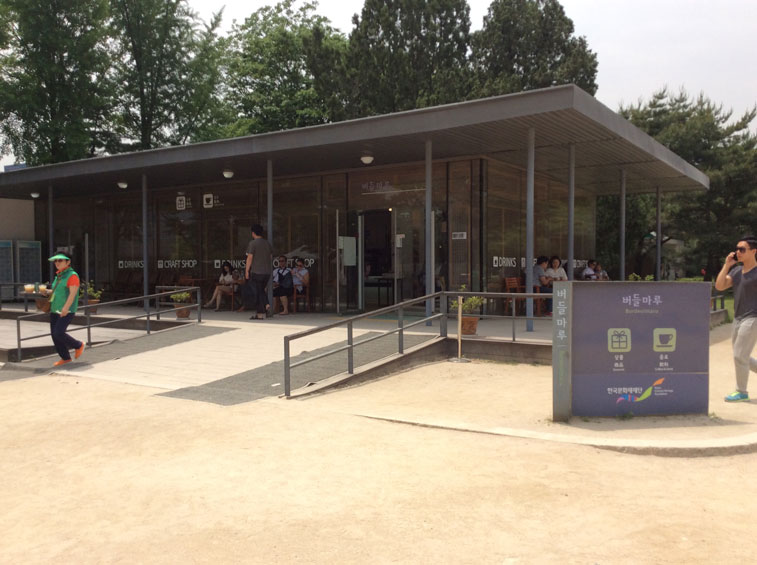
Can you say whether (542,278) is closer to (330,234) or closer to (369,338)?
(330,234)

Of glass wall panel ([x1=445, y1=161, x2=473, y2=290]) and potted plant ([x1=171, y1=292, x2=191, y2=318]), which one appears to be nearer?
potted plant ([x1=171, y1=292, x2=191, y2=318])

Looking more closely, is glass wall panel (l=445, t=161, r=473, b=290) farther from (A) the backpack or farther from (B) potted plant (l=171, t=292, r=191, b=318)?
(B) potted plant (l=171, t=292, r=191, b=318)

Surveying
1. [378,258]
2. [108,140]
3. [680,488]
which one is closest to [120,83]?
[108,140]

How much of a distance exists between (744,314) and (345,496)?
4932 mm

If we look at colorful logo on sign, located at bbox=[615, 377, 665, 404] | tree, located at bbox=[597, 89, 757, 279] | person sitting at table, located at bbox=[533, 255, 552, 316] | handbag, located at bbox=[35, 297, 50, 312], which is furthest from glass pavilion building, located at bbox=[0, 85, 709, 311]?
tree, located at bbox=[597, 89, 757, 279]

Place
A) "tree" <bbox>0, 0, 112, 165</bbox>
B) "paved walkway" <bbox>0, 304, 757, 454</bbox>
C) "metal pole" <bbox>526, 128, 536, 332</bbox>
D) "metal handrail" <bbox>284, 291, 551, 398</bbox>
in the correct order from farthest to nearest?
1. "tree" <bbox>0, 0, 112, 165</bbox>
2. "metal pole" <bbox>526, 128, 536, 332</bbox>
3. "metal handrail" <bbox>284, 291, 551, 398</bbox>
4. "paved walkway" <bbox>0, 304, 757, 454</bbox>

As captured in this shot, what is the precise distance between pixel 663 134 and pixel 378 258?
2173 cm

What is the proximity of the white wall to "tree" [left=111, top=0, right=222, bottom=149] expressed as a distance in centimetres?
1058

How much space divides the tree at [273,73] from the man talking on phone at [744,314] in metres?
30.2

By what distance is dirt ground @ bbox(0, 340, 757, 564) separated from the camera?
3.29 metres

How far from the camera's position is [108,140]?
30.3m

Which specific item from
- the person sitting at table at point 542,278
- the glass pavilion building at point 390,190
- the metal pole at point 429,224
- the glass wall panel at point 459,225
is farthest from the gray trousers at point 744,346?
the glass wall panel at point 459,225

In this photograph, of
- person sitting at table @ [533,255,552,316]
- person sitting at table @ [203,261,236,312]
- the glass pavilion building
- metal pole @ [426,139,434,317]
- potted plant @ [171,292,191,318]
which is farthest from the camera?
person sitting at table @ [203,261,236,312]

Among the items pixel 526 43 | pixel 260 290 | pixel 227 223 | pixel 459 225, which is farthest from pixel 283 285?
pixel 526 43
